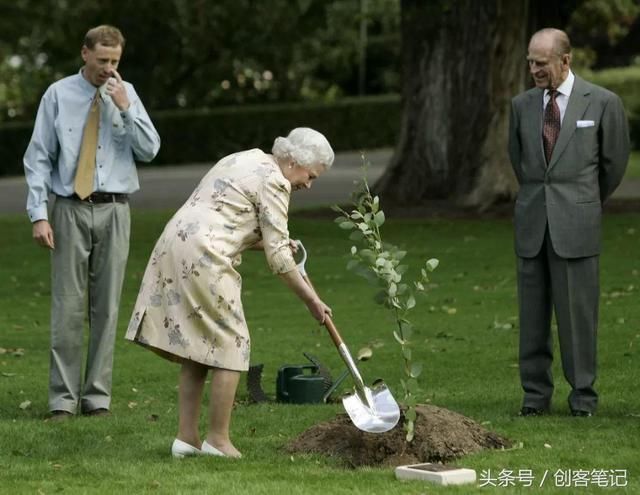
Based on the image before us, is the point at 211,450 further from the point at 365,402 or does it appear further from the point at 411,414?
the point at 411,414

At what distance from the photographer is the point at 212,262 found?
22.2 ft

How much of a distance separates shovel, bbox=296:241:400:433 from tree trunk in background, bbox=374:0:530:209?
14459mm

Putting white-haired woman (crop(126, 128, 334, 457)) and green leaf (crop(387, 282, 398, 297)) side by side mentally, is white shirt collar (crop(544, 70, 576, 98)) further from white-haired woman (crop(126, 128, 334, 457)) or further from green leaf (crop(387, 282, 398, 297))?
white-haired woman (crop(126, 128, 334, 457))

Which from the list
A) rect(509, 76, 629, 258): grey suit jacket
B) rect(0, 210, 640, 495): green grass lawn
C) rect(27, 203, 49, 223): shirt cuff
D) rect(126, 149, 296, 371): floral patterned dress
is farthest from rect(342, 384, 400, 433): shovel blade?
rect(27, 203, 49, 223): shirt cuff

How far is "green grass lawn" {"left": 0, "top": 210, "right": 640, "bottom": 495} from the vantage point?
657 cm

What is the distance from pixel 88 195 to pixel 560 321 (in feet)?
8.90

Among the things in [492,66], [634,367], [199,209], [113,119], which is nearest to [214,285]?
A: [199,209]

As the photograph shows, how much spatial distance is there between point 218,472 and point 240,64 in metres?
37.3

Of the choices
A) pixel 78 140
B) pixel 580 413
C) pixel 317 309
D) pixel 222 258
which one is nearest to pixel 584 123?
pixel 580 413

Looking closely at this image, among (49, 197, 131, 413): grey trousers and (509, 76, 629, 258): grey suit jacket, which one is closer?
(509, 76, 629, 258): grey suit jacket

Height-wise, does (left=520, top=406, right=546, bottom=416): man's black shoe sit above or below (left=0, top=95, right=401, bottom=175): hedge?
above

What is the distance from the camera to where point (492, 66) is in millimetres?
21250

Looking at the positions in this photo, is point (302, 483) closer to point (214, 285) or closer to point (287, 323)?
point (214, 285)

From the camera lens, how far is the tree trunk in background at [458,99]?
69.3 feet
